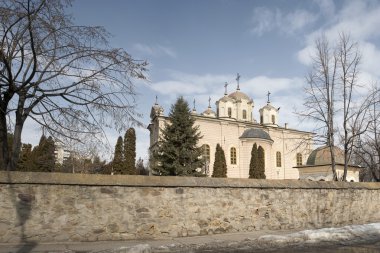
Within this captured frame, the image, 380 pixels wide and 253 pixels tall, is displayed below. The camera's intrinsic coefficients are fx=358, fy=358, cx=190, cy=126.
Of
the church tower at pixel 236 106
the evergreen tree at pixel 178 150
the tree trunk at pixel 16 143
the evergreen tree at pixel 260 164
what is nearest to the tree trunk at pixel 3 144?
the tree trunk at pixel 16 143

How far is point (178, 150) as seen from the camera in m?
29.8

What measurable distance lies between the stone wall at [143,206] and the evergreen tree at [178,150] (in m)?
17.3

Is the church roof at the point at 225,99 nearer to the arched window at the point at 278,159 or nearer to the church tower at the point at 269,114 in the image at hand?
the church tower at the point at 269,114

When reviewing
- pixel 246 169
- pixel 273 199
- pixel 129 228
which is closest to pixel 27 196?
pixel 129 228

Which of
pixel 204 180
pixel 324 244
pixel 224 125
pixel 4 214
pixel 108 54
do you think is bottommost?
pixel 324 244

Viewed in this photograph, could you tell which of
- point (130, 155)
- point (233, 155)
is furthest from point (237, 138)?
point (130, 155)

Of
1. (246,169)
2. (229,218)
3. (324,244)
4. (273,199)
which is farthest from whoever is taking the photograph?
(246,169)

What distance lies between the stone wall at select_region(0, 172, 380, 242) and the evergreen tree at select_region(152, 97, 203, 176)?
17295 mm

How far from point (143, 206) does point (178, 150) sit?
2063 cm

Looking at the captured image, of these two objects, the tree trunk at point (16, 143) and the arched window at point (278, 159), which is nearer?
the tree trunk at point (16, 143)

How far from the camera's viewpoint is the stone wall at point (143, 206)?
797 cm

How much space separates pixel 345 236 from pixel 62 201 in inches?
322

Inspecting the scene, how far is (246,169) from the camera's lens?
47344 millimetres

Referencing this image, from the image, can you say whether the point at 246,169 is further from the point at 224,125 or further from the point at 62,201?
the point at 62,201
